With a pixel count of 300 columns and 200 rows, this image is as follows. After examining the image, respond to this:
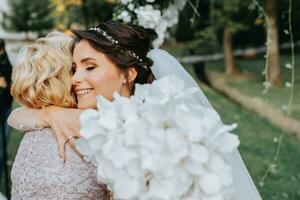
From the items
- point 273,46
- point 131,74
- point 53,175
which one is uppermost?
point 131,74

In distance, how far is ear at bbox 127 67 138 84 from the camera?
9.12 feet

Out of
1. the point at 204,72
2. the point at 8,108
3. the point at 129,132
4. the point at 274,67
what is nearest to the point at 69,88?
the point at 129,132

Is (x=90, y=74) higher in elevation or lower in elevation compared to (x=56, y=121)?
higher

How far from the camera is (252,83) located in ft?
55.5

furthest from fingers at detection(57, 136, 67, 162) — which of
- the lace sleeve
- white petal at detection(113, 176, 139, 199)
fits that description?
white petal at detection(113, 176, 139, 199)

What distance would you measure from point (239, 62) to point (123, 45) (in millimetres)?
21181

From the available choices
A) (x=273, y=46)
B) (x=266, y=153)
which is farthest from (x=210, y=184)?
(x=273, y=46)

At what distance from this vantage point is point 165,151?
65.7 inches

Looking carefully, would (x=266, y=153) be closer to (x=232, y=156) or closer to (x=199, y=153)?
(x=232, y=156)

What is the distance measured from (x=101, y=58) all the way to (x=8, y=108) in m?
3.60

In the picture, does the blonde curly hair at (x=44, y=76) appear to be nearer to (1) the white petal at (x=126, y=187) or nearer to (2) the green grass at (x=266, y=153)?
(1) the white petal at (x=126, y=187)

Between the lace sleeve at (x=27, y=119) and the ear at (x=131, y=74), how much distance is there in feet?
1.49

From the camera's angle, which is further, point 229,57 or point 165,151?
point 229,57

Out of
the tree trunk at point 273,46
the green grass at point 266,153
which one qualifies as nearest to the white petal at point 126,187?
the green grass at point 266,153
